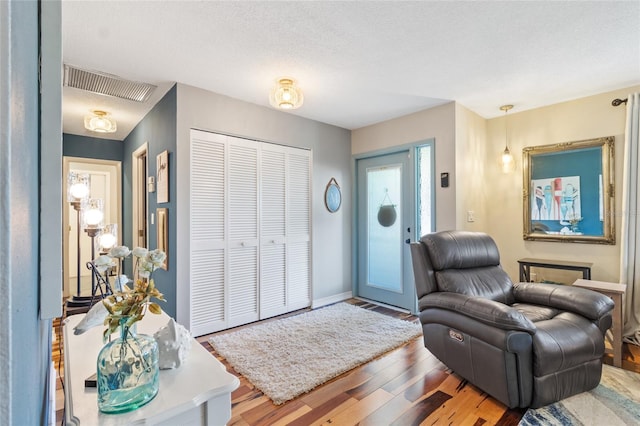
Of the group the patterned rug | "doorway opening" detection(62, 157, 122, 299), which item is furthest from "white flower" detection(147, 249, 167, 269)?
"doorway opening" detection(62, 157, 122, 299)

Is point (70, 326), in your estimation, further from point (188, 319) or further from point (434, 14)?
point (434, 14)

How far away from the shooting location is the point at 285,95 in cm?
271

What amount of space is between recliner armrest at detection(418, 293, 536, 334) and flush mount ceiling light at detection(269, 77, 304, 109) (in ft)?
6.47

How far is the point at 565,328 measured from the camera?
190cm

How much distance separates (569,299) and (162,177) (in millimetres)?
3577

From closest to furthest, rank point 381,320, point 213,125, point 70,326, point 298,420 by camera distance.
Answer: point 70,326 → point 298,420 → point 213,125 → point 381,320

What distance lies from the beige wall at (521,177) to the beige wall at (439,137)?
0.20m

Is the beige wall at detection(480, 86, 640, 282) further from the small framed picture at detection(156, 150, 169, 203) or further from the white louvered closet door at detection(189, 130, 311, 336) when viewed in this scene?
the small framed picture at detection(156, 150, 169, 203)

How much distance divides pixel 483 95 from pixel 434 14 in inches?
64.2

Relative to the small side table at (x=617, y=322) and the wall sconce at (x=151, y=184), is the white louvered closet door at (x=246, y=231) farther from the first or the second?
the small side table at (x=617, y=322)

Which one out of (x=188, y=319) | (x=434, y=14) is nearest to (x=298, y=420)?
(x=188, y=319)

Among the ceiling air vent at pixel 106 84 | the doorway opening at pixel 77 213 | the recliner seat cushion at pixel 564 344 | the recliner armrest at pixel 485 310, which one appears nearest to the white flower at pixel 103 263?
the recliner armrest at pixel 485 310

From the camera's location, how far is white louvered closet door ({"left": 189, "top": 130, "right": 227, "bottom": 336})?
117 inches

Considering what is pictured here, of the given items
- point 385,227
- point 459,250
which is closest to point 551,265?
point 459,250
